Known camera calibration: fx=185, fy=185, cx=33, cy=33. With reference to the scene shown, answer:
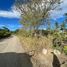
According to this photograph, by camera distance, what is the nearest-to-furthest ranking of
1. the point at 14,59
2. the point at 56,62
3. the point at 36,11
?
the point at 56,62
the point at 14,59
the point at 36,11

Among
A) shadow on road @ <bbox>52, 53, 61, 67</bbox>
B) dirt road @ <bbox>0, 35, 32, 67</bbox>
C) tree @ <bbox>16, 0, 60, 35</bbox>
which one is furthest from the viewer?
tree @ <bbox>16, 0, 60, 35</bbox>

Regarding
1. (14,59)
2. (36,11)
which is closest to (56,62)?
(14,59)

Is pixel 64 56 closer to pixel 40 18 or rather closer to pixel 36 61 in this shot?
pixel 36 61

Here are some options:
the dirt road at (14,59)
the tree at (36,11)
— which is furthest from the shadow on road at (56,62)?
the tree at (36,11)

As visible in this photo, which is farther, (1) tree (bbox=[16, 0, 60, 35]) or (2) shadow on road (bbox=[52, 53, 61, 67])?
(1) tree (bbox=[16, 0, 60, 35])

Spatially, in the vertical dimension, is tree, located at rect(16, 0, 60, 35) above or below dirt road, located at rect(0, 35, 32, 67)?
above

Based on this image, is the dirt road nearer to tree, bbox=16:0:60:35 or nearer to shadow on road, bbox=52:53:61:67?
shadow on road, bbox=52:53:61:67

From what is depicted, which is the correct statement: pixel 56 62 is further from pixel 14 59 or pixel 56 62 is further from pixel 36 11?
pixel 36 11

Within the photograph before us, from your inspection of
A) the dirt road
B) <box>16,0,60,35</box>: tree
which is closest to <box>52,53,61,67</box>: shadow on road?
the dirt road

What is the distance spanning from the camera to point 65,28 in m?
13.9

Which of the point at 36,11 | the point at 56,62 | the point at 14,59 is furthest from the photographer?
the point at 36,11

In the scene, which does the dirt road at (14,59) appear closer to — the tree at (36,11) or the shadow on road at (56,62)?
the shadow on road at (56,62)

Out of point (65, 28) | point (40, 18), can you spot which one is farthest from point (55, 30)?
point (40, 18)

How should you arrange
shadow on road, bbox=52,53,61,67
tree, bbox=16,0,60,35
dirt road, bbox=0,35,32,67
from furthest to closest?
1. tree, bbox=16,0,60,35
2. dirt road, bbox=0,35,32,67
3. shadow on road, bbox=52,53,61,67
